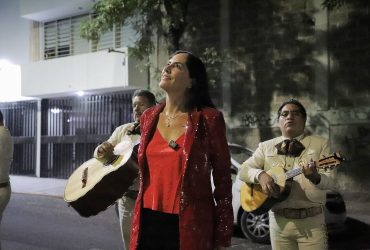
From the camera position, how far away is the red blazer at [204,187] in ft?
8.20

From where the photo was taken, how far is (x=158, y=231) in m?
2.60

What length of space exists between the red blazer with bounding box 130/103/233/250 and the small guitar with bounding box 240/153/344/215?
1144mm

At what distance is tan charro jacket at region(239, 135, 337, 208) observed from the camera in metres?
3.62

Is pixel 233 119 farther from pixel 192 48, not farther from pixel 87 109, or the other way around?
pixel 87 109

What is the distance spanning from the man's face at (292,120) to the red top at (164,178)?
4.80ft

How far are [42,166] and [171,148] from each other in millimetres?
17258

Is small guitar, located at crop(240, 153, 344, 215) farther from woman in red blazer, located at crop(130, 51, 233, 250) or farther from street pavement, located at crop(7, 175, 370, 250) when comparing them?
street pavement, located at crop(7, 175, 370, 250)

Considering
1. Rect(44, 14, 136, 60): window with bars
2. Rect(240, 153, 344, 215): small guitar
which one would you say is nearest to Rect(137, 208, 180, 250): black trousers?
Rect(240, 153, 344, 215): small guitar

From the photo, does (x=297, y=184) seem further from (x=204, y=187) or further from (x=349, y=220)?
(x=349, y=220)

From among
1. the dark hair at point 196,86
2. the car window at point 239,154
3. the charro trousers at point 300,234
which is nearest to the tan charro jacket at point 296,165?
the charro trousers at point 300,234

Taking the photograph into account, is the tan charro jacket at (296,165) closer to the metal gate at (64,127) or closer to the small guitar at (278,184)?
the small guitar at (278,184)

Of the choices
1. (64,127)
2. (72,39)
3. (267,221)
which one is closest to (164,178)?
(267,221)

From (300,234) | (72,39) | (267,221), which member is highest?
(72,39)

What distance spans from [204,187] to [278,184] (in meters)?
1.27
